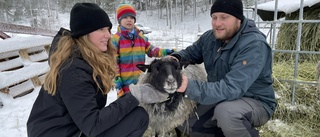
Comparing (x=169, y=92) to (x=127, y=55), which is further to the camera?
(x=127, y=55)

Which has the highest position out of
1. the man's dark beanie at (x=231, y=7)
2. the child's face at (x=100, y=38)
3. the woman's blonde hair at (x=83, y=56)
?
the man's dark beanie at (x=231, y=7)

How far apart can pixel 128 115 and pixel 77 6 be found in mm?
997

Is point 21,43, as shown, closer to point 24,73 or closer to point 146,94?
point 24,73

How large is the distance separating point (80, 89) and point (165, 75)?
33.3 inches

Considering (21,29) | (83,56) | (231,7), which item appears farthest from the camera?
(21,29)

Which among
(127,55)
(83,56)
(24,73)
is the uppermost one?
(83,56)

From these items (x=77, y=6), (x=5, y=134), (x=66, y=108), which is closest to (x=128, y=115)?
(x=66, y=108)

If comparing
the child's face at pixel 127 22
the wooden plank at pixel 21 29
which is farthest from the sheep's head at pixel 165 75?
the wooden plank at pixel 21 29

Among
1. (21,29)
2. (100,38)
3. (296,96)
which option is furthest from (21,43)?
(296,96)

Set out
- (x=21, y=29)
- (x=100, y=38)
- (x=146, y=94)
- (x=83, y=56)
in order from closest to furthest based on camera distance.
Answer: (x=83, y=56), (x=100, y=38), (x=146, y=94), (x=21, y=29)

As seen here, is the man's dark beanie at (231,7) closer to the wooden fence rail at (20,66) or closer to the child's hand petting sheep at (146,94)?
the child's hand petting sheep at (146,94)

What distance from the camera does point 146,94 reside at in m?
2.21

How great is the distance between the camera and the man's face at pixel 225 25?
8.45 ft

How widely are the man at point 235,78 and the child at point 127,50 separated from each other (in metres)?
1.12
